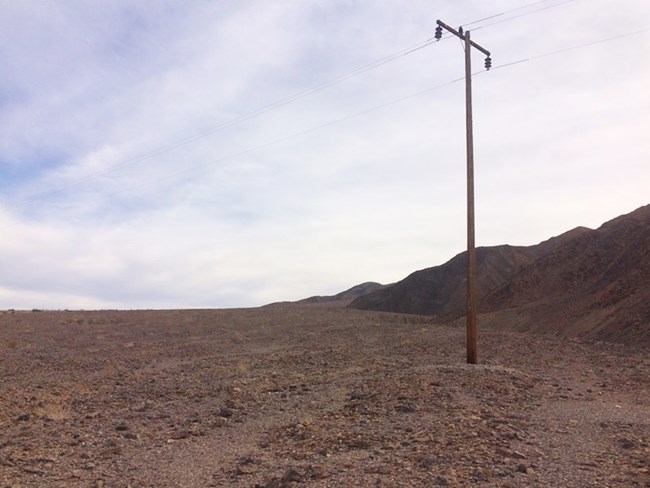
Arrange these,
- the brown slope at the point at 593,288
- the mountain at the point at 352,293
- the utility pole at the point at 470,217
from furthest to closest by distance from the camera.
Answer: the mountain at the point at 352,293
the brown slope at the point at 593,288
the utility pole at the point at 470,217

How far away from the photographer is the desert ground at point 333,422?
8.26 meters

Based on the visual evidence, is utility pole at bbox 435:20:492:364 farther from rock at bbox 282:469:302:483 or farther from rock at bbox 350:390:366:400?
rock at bbox 282:469:302:483

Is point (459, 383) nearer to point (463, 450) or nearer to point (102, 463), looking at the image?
point (463, 450)

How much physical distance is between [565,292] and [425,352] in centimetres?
3166

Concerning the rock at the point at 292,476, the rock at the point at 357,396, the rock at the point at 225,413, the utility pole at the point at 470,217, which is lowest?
the rock at the point at 292,476

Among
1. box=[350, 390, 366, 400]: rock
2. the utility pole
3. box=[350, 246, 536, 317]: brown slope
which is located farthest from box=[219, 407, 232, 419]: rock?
box=[350, 246, 536, 317]: brown slope

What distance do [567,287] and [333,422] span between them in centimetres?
4486

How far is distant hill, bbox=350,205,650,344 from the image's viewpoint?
33.9m

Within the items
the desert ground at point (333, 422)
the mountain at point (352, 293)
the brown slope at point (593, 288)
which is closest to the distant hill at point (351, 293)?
the mountain at point (352, 293)

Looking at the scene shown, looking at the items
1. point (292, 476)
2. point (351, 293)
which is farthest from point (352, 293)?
point (292, 476)

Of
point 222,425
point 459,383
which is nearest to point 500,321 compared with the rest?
point 459,383

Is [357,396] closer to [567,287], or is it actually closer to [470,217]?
[470,217]

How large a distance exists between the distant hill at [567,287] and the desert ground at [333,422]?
1143 cm

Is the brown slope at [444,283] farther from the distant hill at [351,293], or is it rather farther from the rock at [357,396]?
the rock at [357,396]
